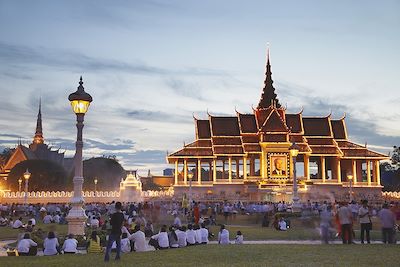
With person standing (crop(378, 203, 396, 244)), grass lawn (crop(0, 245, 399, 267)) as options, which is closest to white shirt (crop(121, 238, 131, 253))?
grass lawn (crop(0, 245, 399, 267))

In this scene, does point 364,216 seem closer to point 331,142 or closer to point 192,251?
point 192,251

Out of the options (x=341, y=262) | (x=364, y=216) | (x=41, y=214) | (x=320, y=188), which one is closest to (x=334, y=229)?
(x=364, y=216)

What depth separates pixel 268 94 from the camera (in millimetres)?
82188

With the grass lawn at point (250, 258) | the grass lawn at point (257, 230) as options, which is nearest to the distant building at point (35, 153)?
the grass lawn at point (257, 230)

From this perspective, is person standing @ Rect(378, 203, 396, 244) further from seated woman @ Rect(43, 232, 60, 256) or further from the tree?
the tree

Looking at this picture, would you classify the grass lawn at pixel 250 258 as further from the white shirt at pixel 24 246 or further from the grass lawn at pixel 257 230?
the grass lawn at pixel 257 230

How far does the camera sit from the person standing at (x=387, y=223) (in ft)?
61.6

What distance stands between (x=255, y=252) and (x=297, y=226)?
681 inches

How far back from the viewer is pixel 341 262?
513 inches

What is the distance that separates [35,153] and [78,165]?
84831 millimetres

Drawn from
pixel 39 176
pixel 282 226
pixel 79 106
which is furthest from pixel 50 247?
pixel 39 176

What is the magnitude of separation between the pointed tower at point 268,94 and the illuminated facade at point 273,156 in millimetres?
6358

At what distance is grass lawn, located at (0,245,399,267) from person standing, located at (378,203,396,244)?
196cm

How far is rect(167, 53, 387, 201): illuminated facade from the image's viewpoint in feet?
216
